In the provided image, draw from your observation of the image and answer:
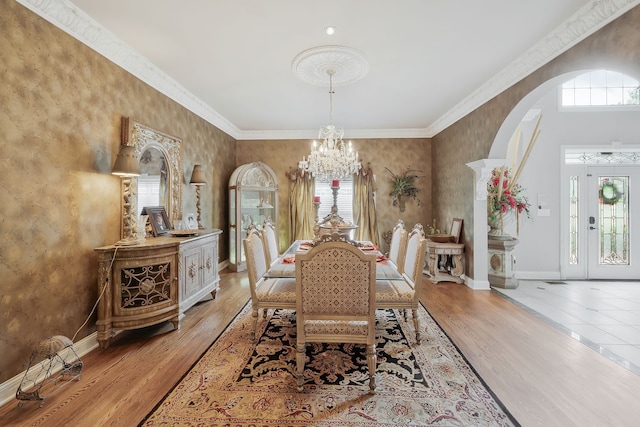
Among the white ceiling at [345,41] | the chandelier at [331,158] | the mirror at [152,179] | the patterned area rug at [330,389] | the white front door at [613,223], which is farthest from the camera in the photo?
the white front door at [613,223]

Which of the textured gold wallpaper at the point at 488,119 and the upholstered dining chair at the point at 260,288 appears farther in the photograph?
the upholstered dining chair at the point at 260,288

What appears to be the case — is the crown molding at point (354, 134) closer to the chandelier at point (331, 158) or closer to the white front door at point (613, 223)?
the chandelier at point (331, 158)

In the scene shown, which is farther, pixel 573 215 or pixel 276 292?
pixel 573 215

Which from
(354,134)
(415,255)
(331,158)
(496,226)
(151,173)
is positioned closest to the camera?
(415,255)

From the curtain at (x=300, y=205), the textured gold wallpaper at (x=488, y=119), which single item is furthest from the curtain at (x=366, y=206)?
the textured gold wallpaper at (x=488, y=119)

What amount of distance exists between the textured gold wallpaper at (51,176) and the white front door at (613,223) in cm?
694

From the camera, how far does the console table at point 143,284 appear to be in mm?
2324

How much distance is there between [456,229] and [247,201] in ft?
12.2

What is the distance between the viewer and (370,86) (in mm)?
3504

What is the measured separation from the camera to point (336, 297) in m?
1.82

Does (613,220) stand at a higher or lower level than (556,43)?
lower

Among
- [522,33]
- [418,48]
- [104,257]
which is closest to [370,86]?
[418,48]

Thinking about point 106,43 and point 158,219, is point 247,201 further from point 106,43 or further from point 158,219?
point 106,43

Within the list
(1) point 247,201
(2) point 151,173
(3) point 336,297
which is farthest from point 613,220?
(2) point 151,173
